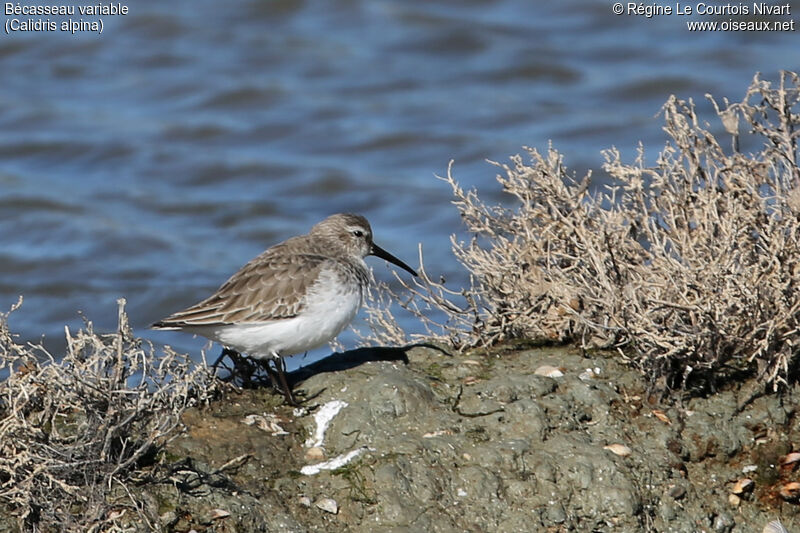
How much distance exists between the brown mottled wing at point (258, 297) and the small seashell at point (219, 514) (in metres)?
1.45

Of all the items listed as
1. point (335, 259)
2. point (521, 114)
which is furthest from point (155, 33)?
point (335, 259)

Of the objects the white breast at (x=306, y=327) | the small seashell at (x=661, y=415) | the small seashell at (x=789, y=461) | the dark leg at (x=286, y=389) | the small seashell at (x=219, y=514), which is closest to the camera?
the small seashell at (x=219, y=514)

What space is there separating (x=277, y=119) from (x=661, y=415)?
33.7ft

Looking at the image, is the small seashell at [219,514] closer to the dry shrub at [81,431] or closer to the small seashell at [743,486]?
the dry shrub at [81,431]

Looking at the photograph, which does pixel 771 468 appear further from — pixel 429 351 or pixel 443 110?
pixel 443 110

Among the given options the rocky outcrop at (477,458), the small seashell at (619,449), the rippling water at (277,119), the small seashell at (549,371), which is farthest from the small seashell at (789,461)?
the rippling water at (277,119)

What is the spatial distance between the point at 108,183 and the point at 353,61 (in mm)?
4288

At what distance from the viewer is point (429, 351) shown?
6.16 m

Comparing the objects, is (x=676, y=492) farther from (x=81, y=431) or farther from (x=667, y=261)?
(x=81, y=431)

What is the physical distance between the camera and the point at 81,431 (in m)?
4.78

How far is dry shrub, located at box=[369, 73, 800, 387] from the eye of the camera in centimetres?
529

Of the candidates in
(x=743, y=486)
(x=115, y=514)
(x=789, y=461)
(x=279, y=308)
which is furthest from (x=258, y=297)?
(x=789, y=461)

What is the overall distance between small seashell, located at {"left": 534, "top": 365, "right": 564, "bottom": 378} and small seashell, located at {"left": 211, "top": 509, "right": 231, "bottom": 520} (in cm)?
176

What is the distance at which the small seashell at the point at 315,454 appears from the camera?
5.18 m
